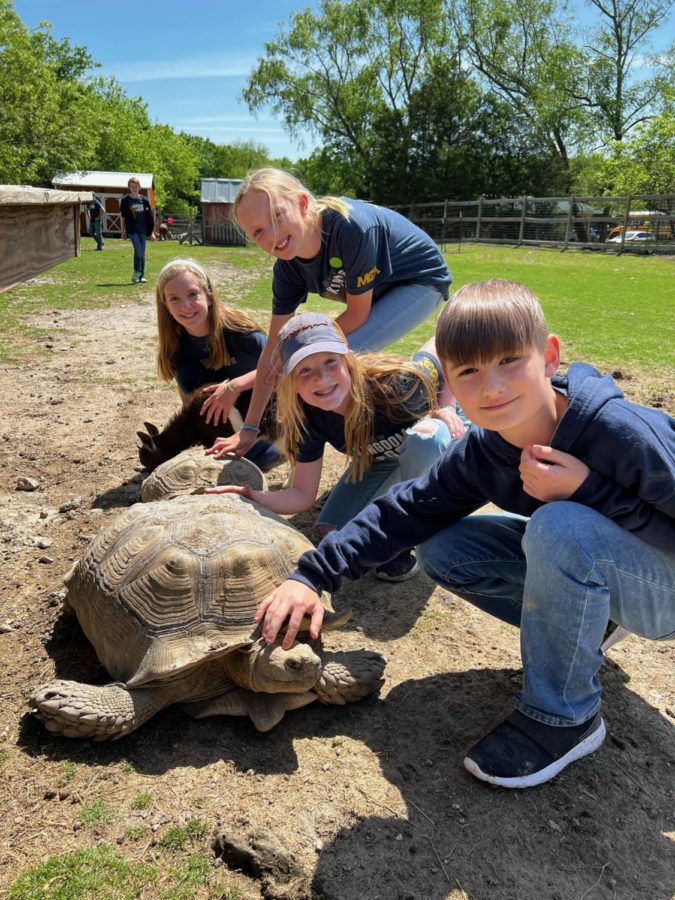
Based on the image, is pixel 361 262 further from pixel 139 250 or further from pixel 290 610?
pixel 139 250

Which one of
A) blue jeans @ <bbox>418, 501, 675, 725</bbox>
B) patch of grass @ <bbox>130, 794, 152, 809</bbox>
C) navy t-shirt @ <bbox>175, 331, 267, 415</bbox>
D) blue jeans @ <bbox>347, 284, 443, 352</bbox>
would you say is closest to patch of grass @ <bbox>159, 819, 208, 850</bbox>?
patch of grass @ <bbox>130, 794, 152, 809</bbox>

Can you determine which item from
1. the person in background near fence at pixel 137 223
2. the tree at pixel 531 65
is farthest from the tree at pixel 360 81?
the person in background near fence at pixel 137 223

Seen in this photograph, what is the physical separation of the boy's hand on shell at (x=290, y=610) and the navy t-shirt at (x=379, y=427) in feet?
4.06

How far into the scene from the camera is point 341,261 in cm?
379

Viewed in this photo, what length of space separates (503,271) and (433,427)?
16.7 metres

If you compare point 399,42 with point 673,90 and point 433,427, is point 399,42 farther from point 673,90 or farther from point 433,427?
point 433,427

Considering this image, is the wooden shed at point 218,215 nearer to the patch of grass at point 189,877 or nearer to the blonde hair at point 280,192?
the blonde hair at point 280,192

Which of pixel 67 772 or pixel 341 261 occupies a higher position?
pixel 341 261

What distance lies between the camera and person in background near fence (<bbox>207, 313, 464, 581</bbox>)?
307 cm

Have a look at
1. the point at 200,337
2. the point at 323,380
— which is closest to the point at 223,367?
the point at 200,337

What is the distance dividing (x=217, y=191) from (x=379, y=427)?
36599mm

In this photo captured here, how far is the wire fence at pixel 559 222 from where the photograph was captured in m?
25.5

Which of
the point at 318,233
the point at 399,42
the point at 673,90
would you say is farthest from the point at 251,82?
the point at 318,233

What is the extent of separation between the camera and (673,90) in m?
36.6
